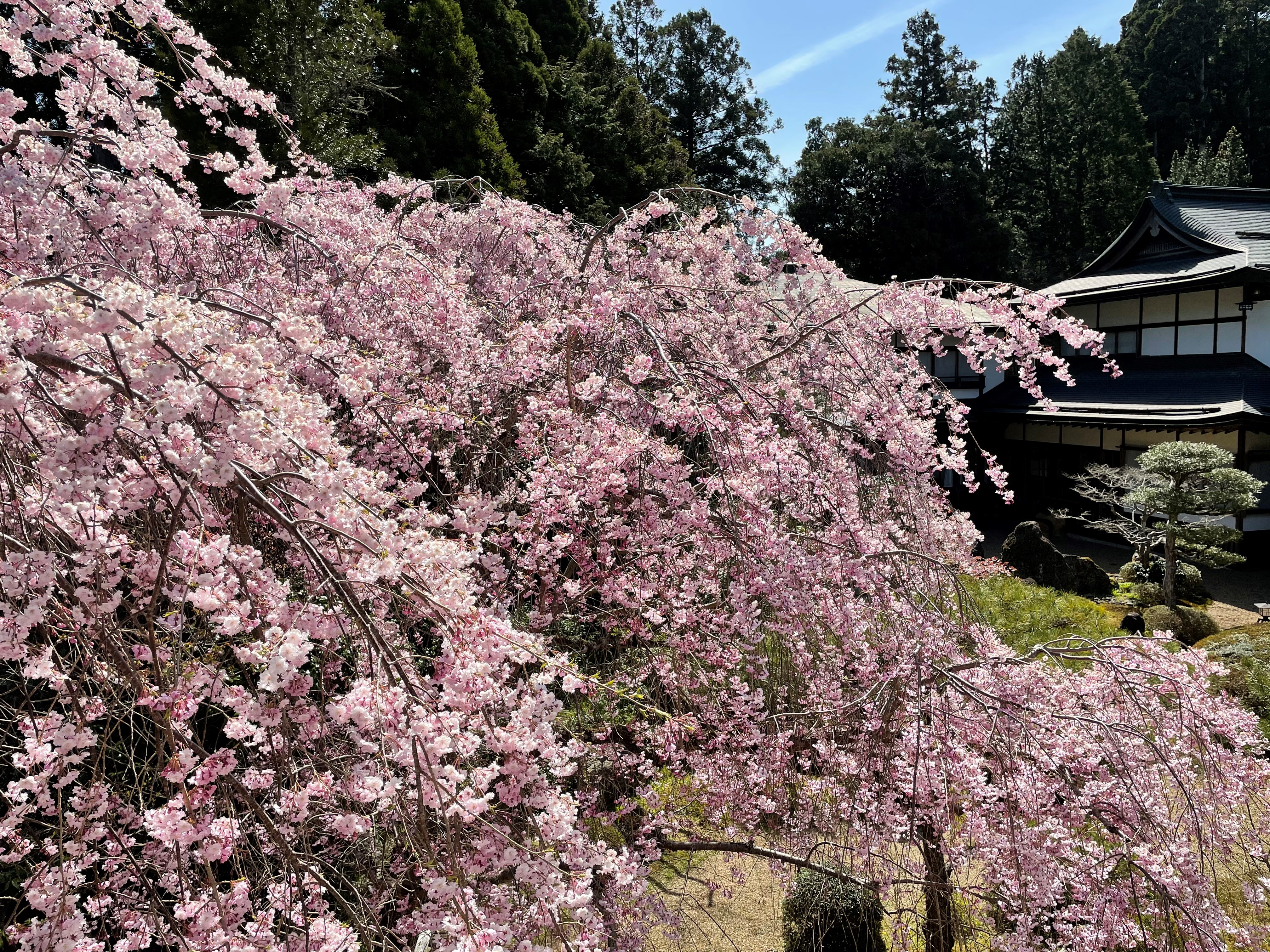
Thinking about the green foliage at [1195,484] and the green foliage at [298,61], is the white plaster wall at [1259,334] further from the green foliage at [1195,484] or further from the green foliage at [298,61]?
the green foliage at [298,61]

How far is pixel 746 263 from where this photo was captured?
4.72m

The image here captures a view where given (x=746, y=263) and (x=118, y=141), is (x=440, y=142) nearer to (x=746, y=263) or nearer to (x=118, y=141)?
(x=746, y=263)

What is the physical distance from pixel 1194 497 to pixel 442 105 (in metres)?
11.9

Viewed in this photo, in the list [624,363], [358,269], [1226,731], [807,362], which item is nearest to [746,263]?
[807,362]

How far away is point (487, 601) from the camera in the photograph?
2.82 meters

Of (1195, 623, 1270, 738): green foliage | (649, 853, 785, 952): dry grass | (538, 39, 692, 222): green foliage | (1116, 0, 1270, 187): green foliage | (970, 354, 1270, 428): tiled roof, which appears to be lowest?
(649, 853, 785, 952): dry grass

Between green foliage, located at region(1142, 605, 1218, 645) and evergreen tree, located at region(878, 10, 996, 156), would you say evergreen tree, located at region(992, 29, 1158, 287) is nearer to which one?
evergreen tree, located at region(878, 10, 996, 156)

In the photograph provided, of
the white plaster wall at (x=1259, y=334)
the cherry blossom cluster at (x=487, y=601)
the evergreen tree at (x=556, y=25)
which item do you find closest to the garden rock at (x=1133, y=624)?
the cherry blossom cluster at (x=487, y=601)

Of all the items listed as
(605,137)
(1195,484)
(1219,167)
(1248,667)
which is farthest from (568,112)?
(1219,167)

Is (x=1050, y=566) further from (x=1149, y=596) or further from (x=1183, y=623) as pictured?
(x=1183, y=623)

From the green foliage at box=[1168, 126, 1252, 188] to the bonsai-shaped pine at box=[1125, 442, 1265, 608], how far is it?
19699 mm

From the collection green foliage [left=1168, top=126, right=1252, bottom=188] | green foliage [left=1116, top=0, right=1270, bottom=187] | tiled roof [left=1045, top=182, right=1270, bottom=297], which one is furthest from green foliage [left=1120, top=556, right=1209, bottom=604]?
green foliage [left=1116, top=0, right=1270, bottom=187]

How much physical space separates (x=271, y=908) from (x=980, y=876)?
2.99m

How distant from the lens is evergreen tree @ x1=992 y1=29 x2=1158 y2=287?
84.7 ft
